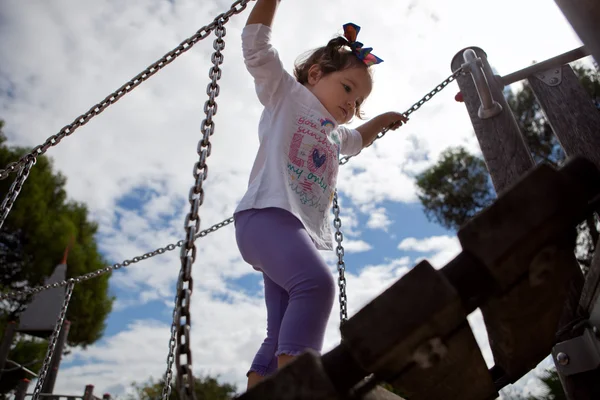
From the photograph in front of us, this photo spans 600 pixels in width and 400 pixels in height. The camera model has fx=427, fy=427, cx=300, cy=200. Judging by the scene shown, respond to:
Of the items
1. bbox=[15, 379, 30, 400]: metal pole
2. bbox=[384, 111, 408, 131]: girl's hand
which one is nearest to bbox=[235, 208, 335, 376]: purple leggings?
bbox=[384, 111, 408, 131]: girl's hand

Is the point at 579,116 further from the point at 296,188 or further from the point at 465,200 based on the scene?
the point at 465,200

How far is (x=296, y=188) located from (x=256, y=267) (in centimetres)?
34

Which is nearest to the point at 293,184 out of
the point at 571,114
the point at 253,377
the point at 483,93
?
the point at 253,377

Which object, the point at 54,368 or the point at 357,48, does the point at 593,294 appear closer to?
the point at 357,48

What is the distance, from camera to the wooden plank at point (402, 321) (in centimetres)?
75

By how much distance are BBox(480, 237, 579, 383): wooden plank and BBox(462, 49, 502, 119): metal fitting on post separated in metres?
1.48

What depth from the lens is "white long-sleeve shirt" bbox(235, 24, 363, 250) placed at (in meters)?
1.62

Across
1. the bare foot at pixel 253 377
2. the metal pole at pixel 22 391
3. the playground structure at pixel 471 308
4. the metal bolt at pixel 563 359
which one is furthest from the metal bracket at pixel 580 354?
the metal pole at pixel 22 391

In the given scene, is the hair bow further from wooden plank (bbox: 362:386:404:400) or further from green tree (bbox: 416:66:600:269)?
green tree (bbox: 416:66:600:269)

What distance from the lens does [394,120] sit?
271 cm

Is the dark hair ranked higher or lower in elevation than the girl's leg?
higher

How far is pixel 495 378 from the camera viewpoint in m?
1.06

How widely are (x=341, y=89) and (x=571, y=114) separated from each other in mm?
1052

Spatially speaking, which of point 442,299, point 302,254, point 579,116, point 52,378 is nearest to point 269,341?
point 302,254
